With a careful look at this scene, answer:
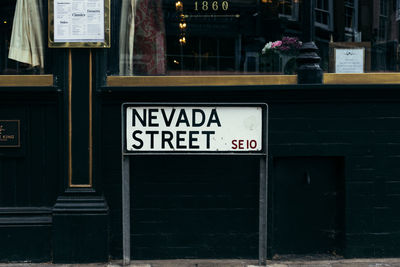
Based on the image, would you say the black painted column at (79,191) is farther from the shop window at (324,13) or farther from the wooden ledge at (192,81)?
the shop window at (324,13)

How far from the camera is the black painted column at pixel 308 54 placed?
588cm

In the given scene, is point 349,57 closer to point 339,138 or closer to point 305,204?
point 339,138

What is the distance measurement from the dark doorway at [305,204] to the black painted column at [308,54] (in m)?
1.00

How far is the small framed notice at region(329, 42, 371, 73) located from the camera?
20.0 ft

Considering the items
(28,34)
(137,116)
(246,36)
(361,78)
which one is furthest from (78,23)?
(361,78)

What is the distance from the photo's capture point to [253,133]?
528cm

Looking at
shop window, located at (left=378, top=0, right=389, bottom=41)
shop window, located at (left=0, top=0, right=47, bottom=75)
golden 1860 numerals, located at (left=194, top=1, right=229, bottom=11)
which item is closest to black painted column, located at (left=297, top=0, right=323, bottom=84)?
shop window, located at (left=378, top=0, right=389, bottom=41)

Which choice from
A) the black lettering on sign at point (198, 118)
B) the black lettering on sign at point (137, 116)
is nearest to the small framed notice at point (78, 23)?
the black lettering on sign at point (137, 116)

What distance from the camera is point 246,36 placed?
20.4 ft

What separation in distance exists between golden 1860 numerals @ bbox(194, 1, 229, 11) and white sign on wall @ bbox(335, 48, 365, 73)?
1.56 m

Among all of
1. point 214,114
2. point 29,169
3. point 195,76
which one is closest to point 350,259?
point 214,114

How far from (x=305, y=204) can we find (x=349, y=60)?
1.93 meters

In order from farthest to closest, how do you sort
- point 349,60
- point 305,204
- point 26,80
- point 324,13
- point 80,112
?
point 324,13, point 349,60, point 305,204, point 26,80, point 80,112

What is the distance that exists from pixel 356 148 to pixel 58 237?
3.72m
